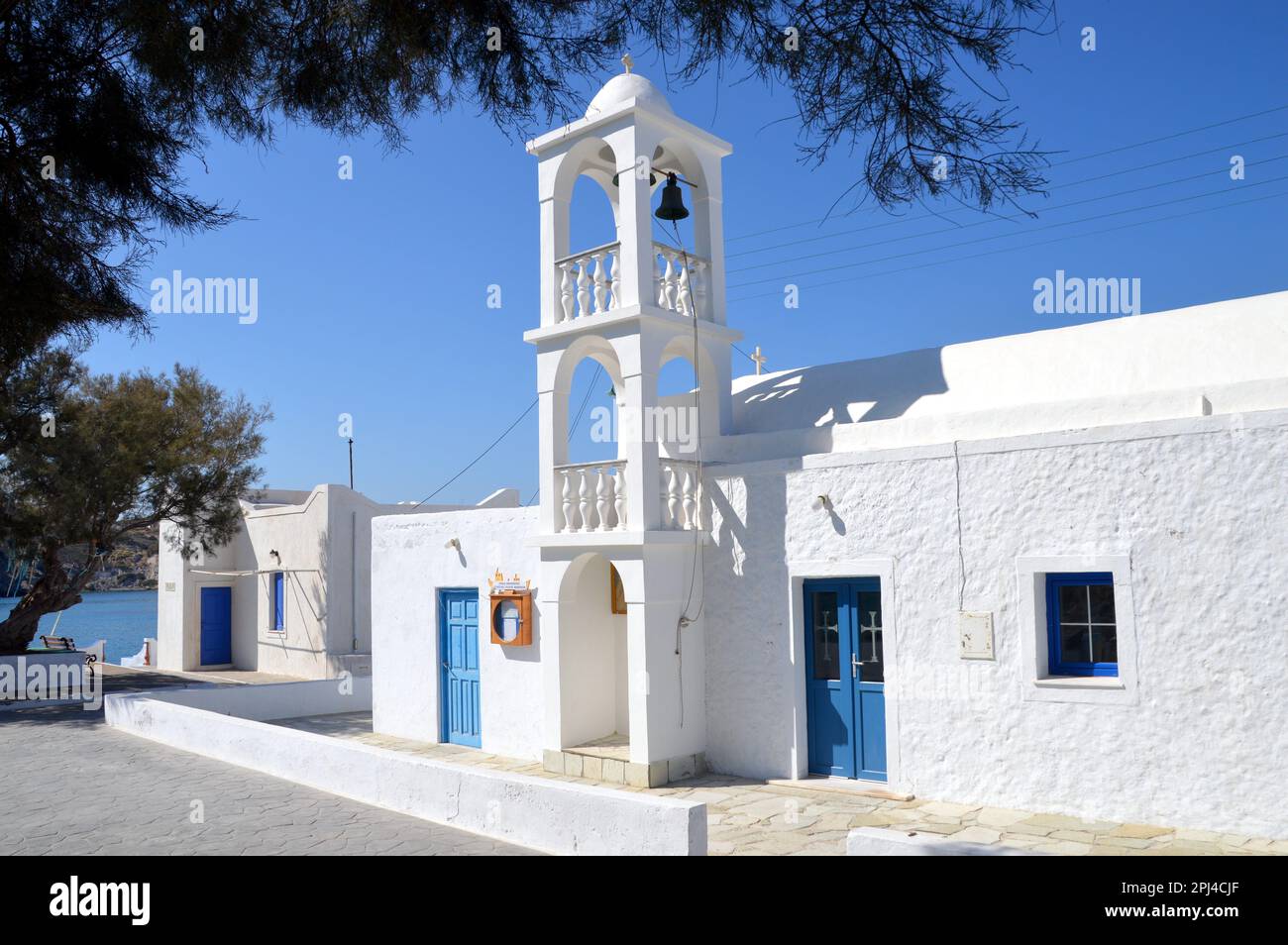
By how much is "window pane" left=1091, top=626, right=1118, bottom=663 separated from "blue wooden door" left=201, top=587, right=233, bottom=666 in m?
21.6

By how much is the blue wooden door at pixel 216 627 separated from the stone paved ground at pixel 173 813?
38.3ft

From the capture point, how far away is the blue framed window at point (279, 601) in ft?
75.1

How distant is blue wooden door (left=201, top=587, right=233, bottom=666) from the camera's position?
80.9ft

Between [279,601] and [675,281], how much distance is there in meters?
15.3

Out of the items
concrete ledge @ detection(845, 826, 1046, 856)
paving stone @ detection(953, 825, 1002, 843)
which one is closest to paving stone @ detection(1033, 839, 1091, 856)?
paving stone @ detection(953, 825, 1002, 843)

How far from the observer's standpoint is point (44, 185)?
5625 millimetres

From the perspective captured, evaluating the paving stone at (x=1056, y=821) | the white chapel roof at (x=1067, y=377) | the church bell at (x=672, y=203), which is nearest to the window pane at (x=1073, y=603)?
the white chapel roof at (x=1067, y=377)

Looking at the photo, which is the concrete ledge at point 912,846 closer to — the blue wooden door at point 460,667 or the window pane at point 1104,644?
the window pane at point 1104,644

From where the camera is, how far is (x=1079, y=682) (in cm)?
848

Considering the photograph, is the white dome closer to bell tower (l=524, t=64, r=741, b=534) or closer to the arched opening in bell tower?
bell tower (l=524, t=64, r=741, b=534)

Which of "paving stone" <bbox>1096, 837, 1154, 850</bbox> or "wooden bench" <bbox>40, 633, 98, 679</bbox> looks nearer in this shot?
"paving stone" <bbox>1096, 837, 1154, 850</bbox>

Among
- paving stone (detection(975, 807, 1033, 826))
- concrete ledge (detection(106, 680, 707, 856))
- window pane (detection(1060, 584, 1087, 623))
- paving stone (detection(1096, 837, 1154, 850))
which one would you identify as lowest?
paving stone (detection(975, 807, 1033, 826))

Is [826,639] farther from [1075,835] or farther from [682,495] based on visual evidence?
[1075,835]

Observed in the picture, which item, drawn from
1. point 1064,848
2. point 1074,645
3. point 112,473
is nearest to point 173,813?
point 1064,848
